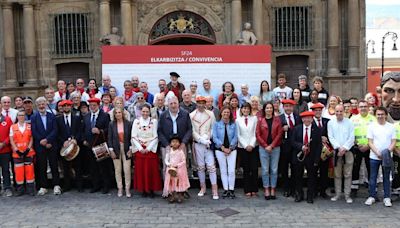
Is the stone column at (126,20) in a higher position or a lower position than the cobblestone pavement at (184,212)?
higher

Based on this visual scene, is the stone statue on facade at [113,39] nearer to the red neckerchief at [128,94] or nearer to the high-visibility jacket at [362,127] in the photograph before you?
the red neckerchief at [128,94]

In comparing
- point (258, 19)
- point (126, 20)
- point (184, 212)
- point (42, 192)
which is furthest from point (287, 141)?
point (126, 20)

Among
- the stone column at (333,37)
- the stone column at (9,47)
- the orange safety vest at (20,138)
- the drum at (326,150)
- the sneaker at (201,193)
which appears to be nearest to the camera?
the drum at (326,150)

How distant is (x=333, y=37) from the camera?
1808cm

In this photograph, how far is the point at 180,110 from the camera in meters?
8.77

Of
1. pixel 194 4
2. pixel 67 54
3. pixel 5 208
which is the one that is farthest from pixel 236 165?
pixel 67 54

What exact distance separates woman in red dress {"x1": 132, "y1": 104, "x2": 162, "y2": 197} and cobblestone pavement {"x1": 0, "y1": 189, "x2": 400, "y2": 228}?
30cm

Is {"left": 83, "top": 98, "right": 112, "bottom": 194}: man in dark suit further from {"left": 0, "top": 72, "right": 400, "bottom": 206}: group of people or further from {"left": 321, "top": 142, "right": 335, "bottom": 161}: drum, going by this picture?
{"left": 321, "top": 142, "right": 335, "bottom": 161}: drum

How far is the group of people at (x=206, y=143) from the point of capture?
27.4ft

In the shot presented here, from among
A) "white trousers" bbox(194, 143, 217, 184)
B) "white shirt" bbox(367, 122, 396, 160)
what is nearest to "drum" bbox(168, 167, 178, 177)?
"white trousers" bbox(194, 143, 217, 184)

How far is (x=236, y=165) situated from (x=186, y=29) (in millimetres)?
10682

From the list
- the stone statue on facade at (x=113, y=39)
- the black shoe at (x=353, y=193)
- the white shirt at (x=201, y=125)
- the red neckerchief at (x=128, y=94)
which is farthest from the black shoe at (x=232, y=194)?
the stone statue on facade at (x=113, y=39)

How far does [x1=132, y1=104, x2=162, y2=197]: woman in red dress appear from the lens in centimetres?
869

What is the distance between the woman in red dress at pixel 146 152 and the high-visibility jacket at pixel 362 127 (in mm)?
3650
